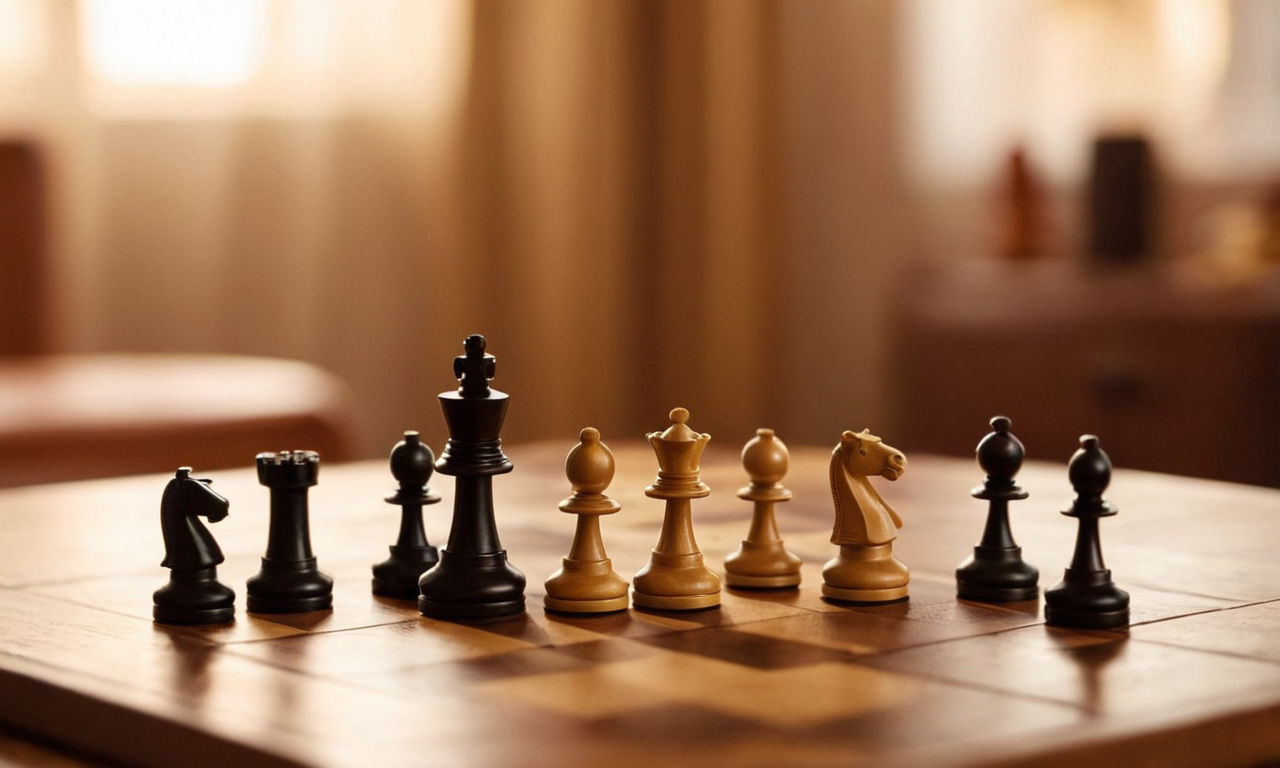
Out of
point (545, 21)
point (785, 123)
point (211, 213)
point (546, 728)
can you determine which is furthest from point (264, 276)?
point (546, 728)

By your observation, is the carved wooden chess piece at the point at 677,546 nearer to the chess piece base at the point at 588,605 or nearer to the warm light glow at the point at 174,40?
the chess piece base at the point at 588,605

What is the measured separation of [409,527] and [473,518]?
0.38 ft

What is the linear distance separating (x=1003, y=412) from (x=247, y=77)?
199 cm

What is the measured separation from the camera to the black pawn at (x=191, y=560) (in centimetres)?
115

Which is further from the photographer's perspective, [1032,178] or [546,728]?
[1032,178]

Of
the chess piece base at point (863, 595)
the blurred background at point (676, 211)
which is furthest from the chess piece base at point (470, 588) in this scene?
the blurred background at point (676, 211)

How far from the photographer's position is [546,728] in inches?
33.1

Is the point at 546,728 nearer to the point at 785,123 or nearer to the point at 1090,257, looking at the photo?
the point at 1090,257

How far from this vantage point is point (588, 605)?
1.17m

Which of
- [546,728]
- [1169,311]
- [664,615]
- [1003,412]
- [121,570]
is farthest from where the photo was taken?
[1003,412]

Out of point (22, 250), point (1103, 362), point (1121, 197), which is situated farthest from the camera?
point (1121, 197)

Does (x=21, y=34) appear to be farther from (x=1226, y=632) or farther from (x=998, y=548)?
(x=1226, y=632)

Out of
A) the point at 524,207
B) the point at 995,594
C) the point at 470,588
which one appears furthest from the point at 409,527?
the point at 524,207

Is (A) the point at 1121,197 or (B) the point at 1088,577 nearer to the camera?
(B) the point at 1088,577
